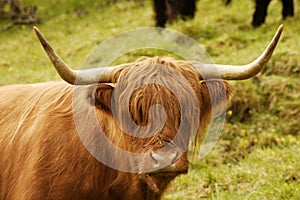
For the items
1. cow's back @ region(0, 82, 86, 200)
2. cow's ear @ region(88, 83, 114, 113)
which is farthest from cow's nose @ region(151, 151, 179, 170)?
cow's back @ region(0, 82, 86, 200)

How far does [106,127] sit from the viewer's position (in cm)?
352

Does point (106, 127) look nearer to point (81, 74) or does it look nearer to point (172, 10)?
point (81, 74)

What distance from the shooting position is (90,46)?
11516 millimetres

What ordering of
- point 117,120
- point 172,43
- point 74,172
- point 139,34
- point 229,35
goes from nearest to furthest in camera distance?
1. point 117,120
2. point 74,172
3. point 172,43
4. point 229,35
5. point 139,34

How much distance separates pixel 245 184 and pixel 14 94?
227cm

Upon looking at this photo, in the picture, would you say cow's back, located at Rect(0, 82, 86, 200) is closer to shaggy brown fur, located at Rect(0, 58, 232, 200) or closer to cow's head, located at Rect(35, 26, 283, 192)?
shaggy brown fur, located at Rect(0, 58, 232, 200)

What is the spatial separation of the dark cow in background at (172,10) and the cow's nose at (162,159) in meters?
9.30

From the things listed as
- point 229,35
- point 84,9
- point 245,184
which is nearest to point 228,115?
point 245,184

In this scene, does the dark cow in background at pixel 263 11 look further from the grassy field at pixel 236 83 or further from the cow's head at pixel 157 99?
the cow's head at pixel 157 99

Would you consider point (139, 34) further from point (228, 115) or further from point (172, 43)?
point (228, 115)

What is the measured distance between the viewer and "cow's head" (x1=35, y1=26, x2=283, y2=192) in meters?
3.03

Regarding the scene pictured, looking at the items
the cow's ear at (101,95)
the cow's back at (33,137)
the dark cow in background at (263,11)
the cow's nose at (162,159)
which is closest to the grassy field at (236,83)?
the dark cow in background at (263,11)

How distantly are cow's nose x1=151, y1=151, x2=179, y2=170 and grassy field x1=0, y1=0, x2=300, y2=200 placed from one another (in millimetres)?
2181

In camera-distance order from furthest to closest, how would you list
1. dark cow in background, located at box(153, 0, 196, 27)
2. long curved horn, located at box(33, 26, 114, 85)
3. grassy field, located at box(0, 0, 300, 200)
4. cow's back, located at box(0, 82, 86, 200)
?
dark cow in background, located at box(153, 0, 196, 27), grassy field, located at box(0, 0, 300, 200), cow's back, located at box(0, 82, 86, 200), long curved horn, located at box(33, 26, 114, 85)
